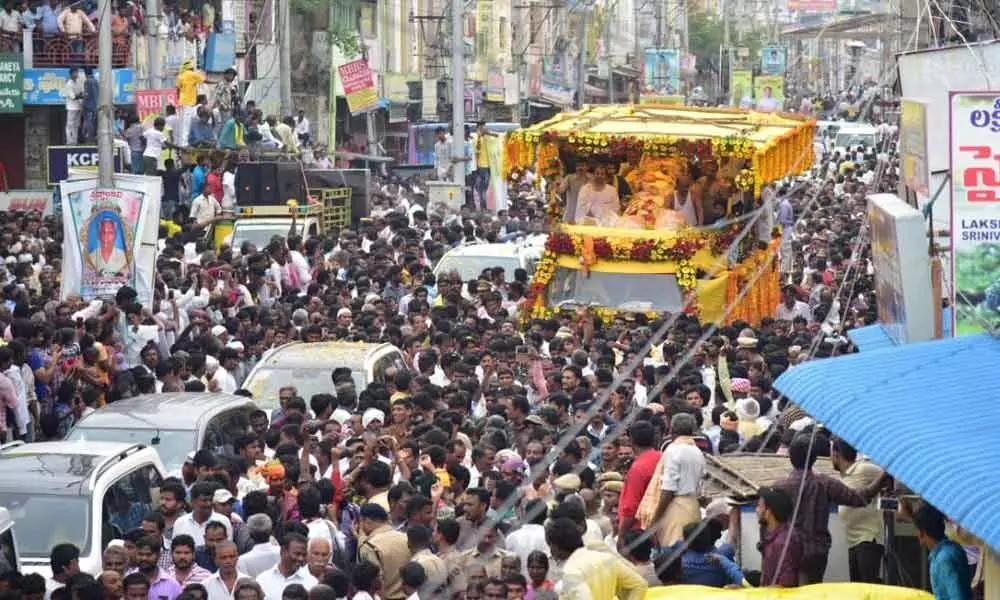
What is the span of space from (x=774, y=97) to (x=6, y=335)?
6379 cm

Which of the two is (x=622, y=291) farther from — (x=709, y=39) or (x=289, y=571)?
(x=709, y=39)

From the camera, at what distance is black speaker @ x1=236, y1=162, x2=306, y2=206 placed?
26234mm

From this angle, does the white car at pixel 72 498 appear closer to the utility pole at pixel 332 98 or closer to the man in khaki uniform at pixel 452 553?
the man in khaki uniform at pixel 452 553

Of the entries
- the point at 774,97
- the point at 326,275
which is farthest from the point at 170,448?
the point at 774,97

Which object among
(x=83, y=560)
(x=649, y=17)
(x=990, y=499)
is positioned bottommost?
(x=83, y=560)

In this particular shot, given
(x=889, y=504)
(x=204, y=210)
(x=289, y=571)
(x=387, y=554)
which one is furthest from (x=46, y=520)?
(x=204, y=210)

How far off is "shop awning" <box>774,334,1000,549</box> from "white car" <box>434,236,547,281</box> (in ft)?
42.5

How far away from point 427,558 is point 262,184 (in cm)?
1700

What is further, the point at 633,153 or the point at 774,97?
the point at 774,97

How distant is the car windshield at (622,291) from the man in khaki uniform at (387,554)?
10.4 meters

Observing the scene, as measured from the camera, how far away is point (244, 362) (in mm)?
17234

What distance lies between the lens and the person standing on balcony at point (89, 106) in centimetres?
3167

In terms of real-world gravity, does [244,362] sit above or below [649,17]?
below

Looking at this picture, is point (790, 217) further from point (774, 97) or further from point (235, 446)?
point (774, 97)
